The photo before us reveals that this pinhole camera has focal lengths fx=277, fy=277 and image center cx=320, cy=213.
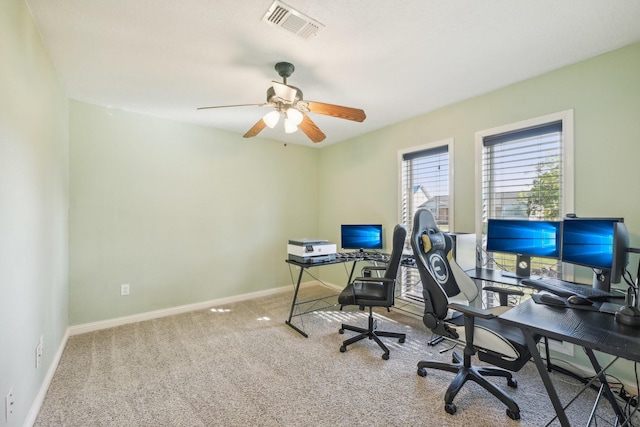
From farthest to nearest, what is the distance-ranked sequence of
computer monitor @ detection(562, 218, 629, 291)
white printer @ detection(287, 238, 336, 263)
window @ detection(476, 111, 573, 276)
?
white printer @ detection(287, 238, 336, 263), window @ detection(476, 111, 573, 276), computer monitor @ detection(562, 218, 629, 291)

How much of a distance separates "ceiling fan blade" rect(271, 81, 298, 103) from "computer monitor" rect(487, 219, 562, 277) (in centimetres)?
206

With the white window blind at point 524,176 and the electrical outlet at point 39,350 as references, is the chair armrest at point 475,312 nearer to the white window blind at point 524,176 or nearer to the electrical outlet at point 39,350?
the white window blind at point 524,176

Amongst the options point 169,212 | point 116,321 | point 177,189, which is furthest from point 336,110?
point 116,321

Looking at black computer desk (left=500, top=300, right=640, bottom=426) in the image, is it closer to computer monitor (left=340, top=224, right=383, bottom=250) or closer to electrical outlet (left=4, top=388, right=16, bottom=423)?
computer monitor (left=340, top=224, right=383, bottom=250)

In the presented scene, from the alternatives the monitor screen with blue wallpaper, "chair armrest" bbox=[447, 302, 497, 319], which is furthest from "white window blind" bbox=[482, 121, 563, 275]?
"chair armrest" bbox=[447, 302, 497, 319]

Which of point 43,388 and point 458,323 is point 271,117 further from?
point 43,388

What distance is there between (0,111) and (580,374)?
402 cm

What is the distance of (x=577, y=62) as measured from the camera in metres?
2.22

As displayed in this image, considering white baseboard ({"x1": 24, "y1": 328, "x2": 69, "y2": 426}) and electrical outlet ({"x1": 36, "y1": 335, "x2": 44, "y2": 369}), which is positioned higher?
electrical outlet ({"x1": 36, "y1": 335, "x2": 44, "y2": 369})

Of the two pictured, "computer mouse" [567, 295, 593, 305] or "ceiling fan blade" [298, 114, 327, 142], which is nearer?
"computer mouse" [567, 295, 593, 305]

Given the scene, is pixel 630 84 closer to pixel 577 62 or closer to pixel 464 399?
pixel 577 62

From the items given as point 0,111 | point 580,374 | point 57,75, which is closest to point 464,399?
point 580,374

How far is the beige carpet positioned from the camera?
1.73m

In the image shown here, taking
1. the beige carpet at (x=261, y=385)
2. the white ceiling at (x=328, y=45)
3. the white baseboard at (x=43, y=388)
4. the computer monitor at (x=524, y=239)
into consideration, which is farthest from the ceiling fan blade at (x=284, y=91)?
the white baseboard at (x=43, y=388)
